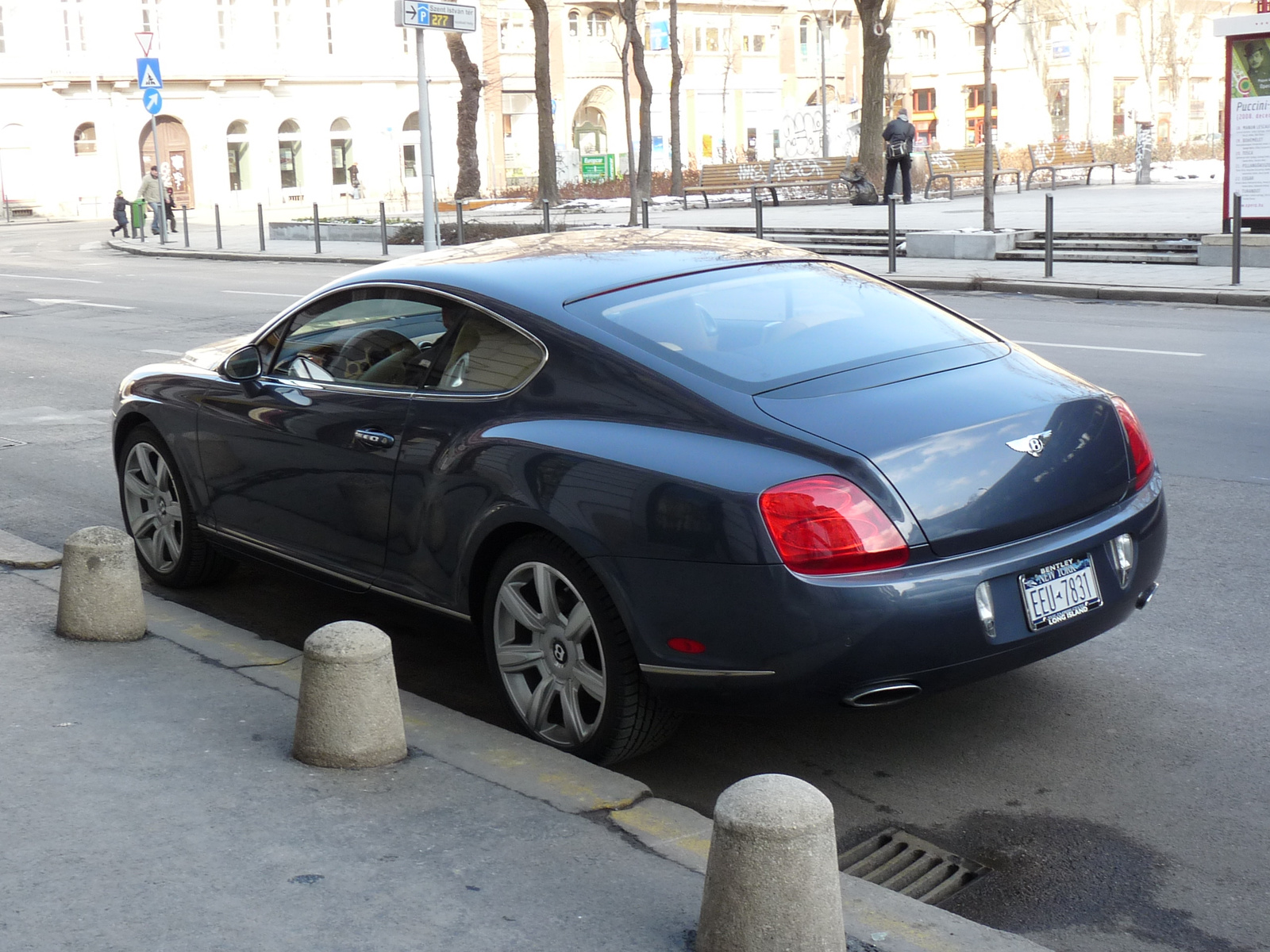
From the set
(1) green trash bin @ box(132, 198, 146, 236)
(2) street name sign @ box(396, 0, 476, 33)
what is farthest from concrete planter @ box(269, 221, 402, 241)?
(2) street name sign @ box(396, 0, 476, 33)

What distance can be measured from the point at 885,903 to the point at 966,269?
1640 centimetres

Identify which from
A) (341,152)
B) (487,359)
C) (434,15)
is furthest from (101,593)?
(341,152)

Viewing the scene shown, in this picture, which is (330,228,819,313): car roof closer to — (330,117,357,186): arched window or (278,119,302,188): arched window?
(278,119,302,188): arched window

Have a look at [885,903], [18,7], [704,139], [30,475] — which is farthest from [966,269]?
[704,139]

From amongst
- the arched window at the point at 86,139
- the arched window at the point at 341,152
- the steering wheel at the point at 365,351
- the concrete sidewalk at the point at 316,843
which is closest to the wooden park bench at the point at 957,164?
the steering wheel at the point at 365,351

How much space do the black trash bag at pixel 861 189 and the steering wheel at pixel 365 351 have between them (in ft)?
91.6

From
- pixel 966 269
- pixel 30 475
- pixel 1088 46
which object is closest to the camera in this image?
pixel 30 475

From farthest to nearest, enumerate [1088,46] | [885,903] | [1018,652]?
[1088,46]
[1018,652]
[885,903]

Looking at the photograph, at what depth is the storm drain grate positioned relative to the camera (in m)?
3.62

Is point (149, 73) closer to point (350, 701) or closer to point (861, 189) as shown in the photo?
point (861, 189)

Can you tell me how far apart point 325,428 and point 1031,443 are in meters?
2.29

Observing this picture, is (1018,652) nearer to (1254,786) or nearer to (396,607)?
(1254,786)

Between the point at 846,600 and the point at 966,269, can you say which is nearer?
the point at 846,600

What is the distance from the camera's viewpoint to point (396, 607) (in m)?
4.85
